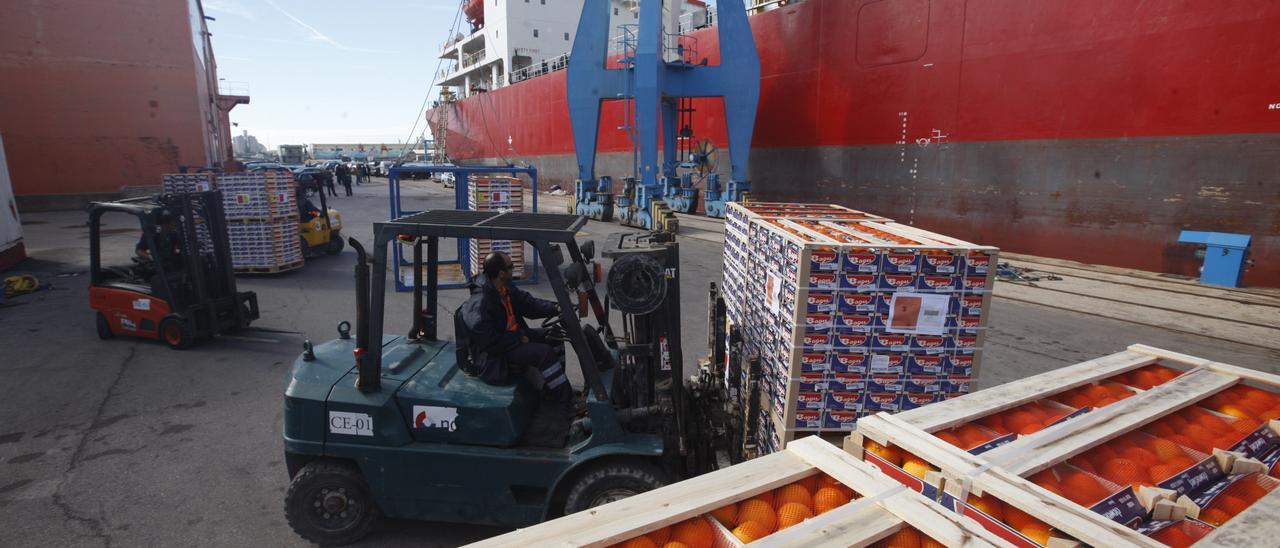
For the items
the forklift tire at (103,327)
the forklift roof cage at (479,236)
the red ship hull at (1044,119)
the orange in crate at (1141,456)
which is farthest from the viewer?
the red ship hull at (1044,119)

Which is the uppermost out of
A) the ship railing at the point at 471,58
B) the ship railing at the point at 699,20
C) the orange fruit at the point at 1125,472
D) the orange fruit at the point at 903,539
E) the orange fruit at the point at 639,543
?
the ship railing at the point at 471,58

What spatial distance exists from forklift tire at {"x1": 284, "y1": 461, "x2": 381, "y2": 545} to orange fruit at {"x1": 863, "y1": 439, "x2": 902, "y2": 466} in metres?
3.19

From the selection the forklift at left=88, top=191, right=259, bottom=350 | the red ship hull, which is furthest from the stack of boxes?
the red ship hull

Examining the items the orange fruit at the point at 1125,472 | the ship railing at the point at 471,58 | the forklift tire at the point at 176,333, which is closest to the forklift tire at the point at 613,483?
the orange fruit at the point at 1125,472

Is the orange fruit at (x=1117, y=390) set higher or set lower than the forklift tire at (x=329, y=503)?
higher

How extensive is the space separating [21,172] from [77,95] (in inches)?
144

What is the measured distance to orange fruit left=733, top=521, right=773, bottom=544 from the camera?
78.0 inches

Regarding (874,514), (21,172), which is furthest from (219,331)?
(21,172)

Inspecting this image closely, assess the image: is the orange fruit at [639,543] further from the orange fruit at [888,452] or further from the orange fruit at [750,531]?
the orange fruit at [888,452]

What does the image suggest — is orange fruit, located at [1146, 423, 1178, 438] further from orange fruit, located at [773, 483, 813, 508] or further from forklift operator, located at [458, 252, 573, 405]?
forklift operator, located at [458, 252, 573, 405]

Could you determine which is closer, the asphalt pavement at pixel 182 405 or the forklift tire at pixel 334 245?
the asphalt pavement at pixel 182 405

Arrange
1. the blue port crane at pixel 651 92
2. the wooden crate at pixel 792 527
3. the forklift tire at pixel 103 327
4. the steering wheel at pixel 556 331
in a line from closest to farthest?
the wooden crate at pixel 792 527, the steering wheel at pixel 556 331, the forklift tire at pixel 103 327, the blue port crane at pixel 651 92

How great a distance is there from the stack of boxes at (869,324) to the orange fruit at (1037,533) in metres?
2.27

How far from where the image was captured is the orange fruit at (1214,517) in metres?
2.17
